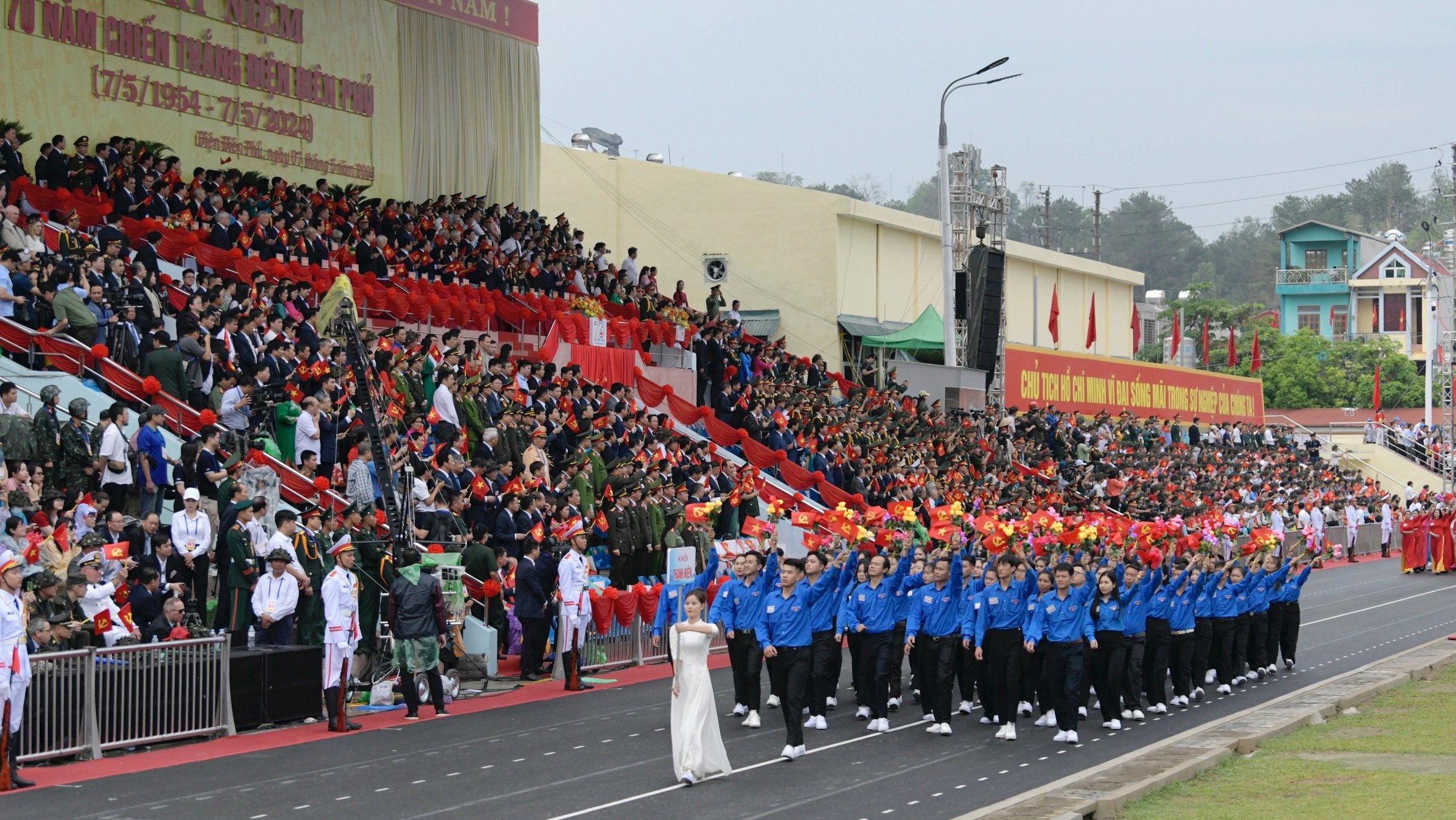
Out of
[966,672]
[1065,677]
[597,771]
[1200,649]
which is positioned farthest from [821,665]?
[1200,649]

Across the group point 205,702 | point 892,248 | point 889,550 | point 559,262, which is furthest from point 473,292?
point 892,248

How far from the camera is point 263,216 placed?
79.7 feet

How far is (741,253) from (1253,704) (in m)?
27.1

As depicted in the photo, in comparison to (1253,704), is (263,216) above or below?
above

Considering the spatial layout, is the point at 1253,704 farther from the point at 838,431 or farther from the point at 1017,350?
the point at 1017,350

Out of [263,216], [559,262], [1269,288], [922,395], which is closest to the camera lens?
[263,216]

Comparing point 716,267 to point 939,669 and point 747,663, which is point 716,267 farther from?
point 939,669

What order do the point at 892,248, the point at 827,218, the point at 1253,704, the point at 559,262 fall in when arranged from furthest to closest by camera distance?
the point at 892,248, the point at 827,218, the point at 559,262, the point at 1253,704

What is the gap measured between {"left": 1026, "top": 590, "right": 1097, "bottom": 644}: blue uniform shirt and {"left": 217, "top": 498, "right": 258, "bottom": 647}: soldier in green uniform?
741 centimetres

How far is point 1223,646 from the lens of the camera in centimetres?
1917

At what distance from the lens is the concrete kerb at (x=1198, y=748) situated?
1095 cm

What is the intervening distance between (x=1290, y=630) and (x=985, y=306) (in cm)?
1511

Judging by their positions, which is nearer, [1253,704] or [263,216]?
[1253,704]

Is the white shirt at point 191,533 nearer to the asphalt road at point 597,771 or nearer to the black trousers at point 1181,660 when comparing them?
the asphalt road at point 597,771
